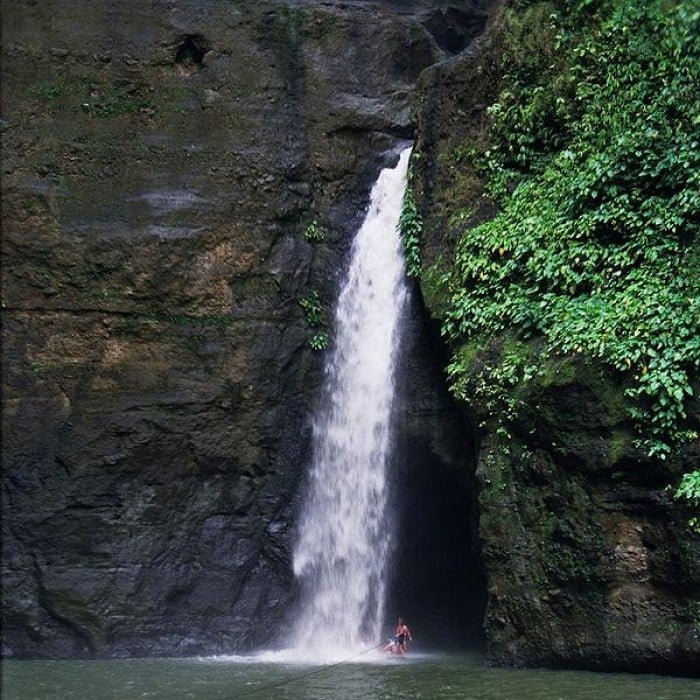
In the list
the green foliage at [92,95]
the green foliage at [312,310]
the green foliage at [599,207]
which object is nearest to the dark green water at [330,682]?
the green foliage at [599,207]

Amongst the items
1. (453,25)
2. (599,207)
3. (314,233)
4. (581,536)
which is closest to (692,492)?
(581,536)

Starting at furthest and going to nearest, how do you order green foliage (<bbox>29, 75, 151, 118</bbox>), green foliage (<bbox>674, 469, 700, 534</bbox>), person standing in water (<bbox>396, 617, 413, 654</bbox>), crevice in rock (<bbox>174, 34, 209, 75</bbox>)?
crevice in rock (<bbox>174, 34, 209, 75</bbox>)
green foliage (<bbox>29, 75, 151, 118</bbox>)
person standing in water (<bbox>396, 617, 413, 654</bbox>)
green foliage (<bbox>674, 469, 700, 534</bbox>)

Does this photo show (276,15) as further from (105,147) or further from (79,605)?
(79,605)

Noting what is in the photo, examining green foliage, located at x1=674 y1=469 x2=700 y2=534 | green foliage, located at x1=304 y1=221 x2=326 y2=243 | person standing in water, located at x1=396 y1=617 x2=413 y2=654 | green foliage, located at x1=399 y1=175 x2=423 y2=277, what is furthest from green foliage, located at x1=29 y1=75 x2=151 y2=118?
green foliage, located at x1=674 y1=469 x2=700 y2=534

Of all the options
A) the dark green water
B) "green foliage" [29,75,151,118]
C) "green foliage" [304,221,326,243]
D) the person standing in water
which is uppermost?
"green foliage" [29,75,151,118]

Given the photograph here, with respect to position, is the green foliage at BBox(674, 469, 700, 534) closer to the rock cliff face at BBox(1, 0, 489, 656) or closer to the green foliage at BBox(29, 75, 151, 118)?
the rock cliff face at BBox(1, 0, 489, 656)

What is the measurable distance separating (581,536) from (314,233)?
7408 mm

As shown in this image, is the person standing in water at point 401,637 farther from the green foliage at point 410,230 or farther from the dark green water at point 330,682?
the green foliage at point 410,230

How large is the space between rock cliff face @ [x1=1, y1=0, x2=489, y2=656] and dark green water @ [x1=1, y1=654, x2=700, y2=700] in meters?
1.57

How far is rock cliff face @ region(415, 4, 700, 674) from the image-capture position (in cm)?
1009

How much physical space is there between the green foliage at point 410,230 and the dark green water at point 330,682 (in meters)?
5.89

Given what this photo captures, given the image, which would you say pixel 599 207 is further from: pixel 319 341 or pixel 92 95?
pixel 92 95

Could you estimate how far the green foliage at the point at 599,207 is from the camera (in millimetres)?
10398

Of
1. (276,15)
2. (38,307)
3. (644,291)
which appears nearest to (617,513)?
(644,291)
